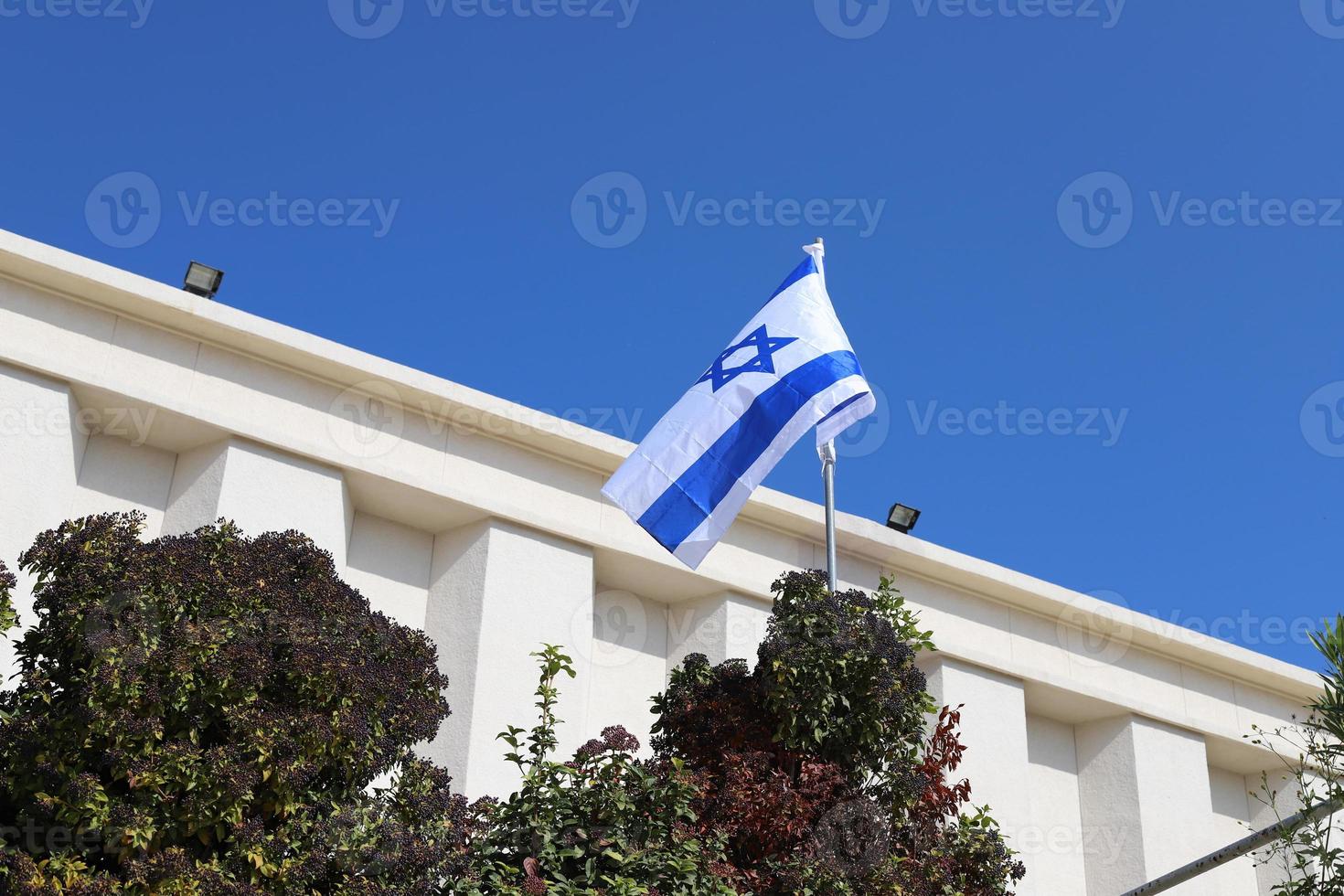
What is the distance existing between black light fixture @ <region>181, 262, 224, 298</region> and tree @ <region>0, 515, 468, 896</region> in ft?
21.5

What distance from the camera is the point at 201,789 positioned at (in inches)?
347

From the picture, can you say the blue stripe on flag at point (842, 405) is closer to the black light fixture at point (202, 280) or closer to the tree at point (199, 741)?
the tree at point (199, 741)

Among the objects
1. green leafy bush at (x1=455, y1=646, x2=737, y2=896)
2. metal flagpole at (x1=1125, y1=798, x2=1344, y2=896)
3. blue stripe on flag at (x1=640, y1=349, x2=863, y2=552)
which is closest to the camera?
metal flagpole at (x1=1125, y1=798, x2=1344, y2=896)

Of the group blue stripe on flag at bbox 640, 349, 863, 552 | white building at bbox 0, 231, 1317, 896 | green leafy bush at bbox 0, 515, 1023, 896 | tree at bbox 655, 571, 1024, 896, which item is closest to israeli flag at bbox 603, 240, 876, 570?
blue stripe on flag at bbox 640, 349, 863, 552

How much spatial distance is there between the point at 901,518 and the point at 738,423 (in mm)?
6647

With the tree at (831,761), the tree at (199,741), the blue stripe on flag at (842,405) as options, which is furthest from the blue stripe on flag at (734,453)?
the tree at (199,741)

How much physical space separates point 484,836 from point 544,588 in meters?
6.36

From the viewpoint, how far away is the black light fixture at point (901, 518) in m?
19.0

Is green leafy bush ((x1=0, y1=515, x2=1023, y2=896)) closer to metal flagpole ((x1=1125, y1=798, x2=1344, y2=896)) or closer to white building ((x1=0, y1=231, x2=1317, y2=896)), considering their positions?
metal flagpole ((x1=1125, y1=798, x2=1344, y2=896))

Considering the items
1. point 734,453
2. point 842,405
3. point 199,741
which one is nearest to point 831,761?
point 734,453

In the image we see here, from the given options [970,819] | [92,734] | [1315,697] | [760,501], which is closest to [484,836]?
[92,734]

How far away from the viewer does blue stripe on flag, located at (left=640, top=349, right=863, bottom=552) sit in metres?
12.4

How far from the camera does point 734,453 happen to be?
1270 centimetres

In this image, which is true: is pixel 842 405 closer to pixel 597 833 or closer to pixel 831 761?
pixel 831 761
